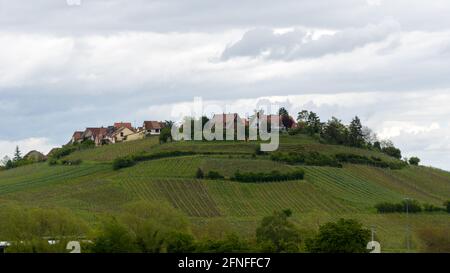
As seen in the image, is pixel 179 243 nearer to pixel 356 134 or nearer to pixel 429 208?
pixel 429 208

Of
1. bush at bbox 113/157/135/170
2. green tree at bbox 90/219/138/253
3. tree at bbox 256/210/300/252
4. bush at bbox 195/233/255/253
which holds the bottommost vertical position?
tree at bbox 256/210/300/252

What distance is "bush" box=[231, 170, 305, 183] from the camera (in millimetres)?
115688

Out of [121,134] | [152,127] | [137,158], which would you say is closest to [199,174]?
[137,158]

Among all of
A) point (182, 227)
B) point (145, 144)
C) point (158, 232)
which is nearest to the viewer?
point (158, 232)

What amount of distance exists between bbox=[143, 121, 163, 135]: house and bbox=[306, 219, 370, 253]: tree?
113 metres

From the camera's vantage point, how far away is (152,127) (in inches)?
7254

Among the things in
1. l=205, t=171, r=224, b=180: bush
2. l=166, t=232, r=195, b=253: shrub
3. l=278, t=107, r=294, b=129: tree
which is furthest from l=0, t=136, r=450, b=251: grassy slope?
l=278, t=107, r=294, b=129: tree

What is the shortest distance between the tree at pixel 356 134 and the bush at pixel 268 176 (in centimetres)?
3688

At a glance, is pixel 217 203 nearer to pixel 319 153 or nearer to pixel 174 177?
pixel 174 177

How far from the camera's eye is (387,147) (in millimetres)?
165875

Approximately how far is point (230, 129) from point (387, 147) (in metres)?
30.6

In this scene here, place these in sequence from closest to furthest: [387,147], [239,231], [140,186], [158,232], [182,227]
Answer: [158,232] → [182,227] → [239,231] → [140,186] → [387,147]

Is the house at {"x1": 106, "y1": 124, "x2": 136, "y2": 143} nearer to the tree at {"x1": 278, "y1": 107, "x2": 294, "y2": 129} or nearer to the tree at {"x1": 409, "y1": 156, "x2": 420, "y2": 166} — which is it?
the tree at {"x1": 278, "y1": 107, "x2": 294, "y2": 129}
